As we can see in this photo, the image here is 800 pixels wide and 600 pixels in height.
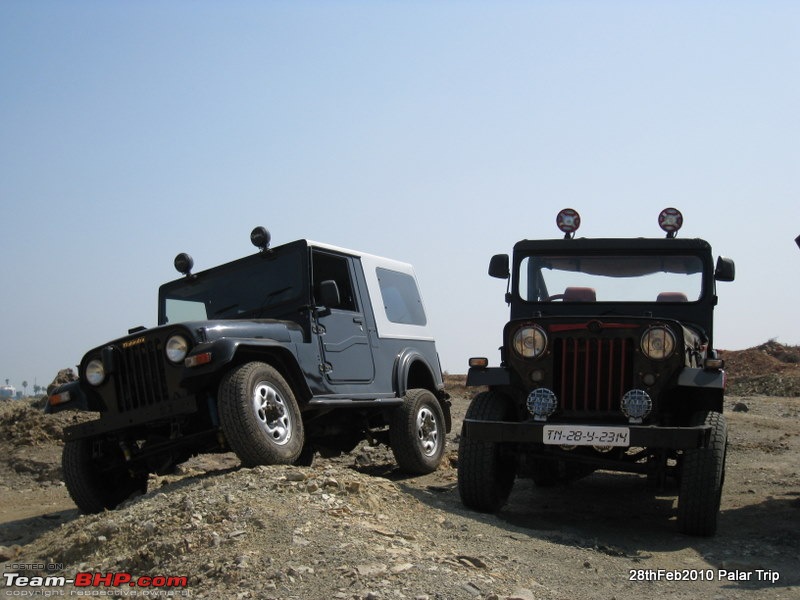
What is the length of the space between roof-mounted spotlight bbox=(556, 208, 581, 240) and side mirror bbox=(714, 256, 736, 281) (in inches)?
49.6

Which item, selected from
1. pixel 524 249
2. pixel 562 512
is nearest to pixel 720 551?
pixel 562 512

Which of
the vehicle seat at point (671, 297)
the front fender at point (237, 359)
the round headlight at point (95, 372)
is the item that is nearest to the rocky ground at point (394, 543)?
the front fender at point (237, 359)

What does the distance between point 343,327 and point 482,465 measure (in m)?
2.08

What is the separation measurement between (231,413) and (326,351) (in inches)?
62.3

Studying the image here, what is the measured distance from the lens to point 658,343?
6.19 meters

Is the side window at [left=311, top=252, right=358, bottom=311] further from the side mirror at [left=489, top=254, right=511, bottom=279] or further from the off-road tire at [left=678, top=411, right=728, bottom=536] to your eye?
the off-road tire at [left=678, top=411, right=728, bottom=536]

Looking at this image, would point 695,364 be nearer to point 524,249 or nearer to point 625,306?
point 625,306

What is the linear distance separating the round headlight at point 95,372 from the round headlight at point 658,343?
4.01 metres

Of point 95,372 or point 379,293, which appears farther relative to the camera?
point 379,293

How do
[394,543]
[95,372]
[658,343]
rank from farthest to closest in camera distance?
[95,372] < [658,343] < [394,543]

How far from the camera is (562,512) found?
7.16 meters

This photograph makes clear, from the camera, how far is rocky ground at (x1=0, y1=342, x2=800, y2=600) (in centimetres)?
436

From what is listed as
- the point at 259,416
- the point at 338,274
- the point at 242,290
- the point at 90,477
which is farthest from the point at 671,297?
the point at 90,477

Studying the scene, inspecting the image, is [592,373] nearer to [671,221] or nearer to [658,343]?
[658,343]
